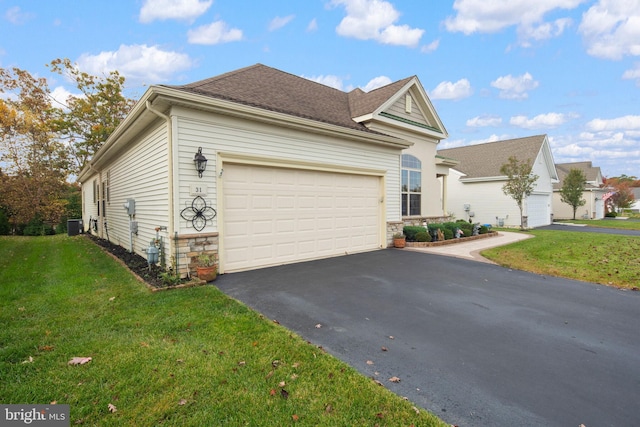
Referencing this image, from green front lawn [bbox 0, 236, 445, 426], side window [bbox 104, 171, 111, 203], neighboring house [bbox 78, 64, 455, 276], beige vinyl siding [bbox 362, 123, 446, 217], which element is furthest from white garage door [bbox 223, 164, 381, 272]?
side window [bbox 104, 171, 111, 203]

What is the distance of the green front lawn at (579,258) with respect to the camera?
674cm

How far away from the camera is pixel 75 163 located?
74.9ft

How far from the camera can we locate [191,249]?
6.13 meters

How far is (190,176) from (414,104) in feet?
32.6

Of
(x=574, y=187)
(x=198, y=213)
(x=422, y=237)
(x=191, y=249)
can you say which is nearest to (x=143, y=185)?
(x=198, y=213)

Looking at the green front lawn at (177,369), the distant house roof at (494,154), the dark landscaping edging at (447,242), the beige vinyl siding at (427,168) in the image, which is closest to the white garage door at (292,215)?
the dark landscaping edging at (447,242)

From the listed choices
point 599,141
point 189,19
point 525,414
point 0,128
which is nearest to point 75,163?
point 0,128

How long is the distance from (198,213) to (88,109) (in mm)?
21348

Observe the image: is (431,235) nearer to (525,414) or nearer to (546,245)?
(546,245)

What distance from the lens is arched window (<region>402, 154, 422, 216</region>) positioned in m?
12.1

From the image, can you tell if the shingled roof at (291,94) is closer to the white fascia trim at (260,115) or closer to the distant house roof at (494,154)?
the white fascia trim at (260,115)

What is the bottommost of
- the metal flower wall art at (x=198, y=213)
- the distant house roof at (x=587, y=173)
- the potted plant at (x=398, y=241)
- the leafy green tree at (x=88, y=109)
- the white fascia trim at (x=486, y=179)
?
the potted plant at (x=398, y=241)

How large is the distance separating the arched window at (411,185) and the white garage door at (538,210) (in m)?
11.3

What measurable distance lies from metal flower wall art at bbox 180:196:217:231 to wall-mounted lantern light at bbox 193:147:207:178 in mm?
550
